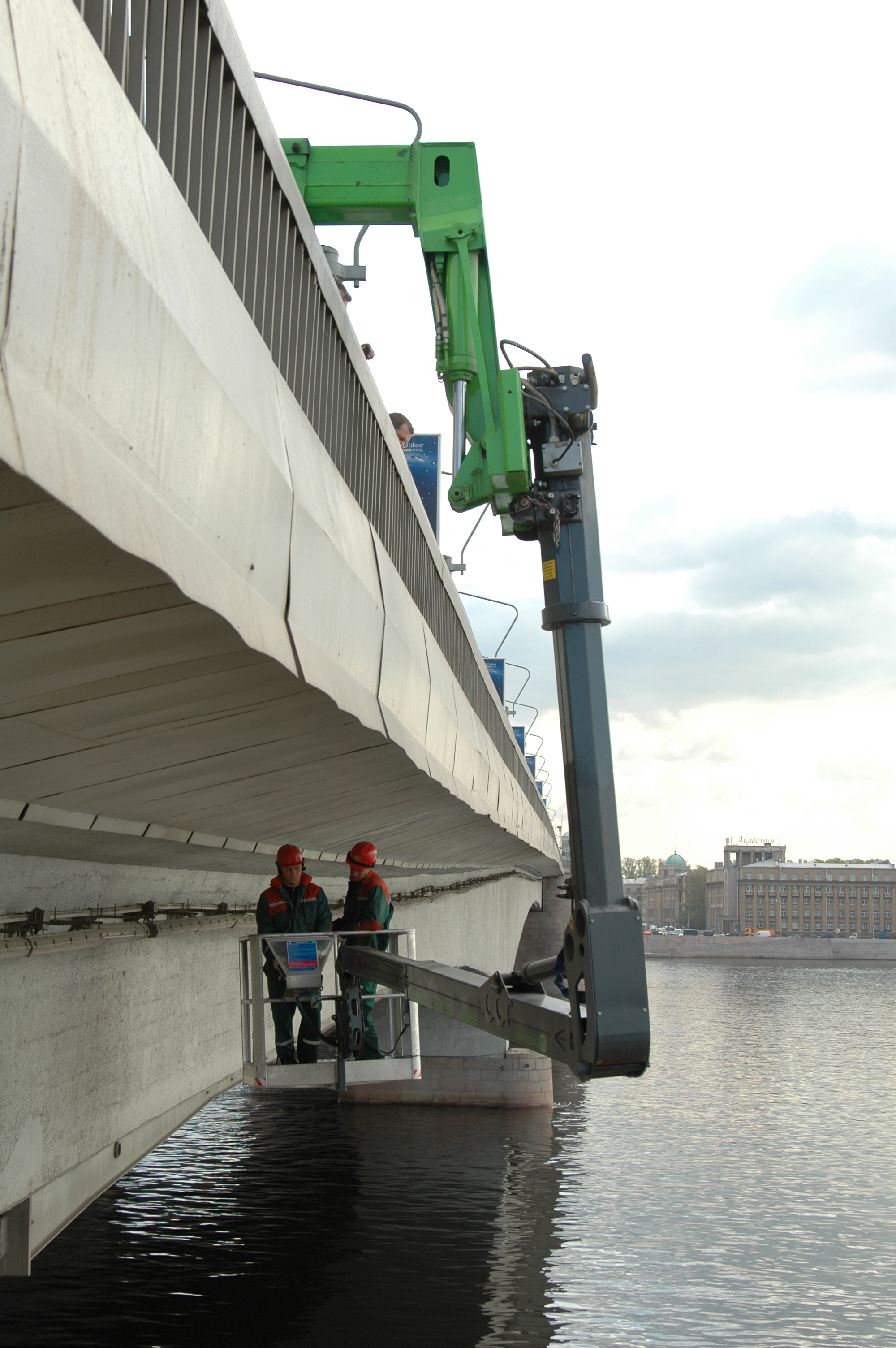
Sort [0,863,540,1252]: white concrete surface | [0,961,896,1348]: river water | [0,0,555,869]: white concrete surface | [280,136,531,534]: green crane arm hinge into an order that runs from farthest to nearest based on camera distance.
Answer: [0,961,896,1348]: river water → [280,136,531,534]: green crane arm hinge → [0,863,540,1252]: white concrete surface → [0,0,555,869]: white concrete surface

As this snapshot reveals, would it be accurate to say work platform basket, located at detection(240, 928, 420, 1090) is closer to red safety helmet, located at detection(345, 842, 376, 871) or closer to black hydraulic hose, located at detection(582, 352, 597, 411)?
red safety helmet, located at detection(345, 842, 376, 871)

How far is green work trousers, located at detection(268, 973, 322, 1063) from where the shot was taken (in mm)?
10320

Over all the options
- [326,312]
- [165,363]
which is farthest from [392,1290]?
[165,363]

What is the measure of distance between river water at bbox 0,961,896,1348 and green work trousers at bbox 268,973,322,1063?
5698 mm

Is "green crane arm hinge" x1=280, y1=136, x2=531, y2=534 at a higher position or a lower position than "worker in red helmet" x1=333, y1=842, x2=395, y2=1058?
higher

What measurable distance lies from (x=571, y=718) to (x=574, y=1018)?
221cm

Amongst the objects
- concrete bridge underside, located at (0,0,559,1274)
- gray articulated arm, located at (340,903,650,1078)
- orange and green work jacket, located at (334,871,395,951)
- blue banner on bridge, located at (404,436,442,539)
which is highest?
blue banner on bridge, located at (404,436,442,539)

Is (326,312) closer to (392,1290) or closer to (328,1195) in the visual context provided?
(392,1290)

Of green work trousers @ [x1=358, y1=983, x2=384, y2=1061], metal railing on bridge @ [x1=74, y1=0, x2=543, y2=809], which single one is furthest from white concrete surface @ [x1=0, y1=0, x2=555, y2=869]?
green work trousers @ [x1=358, y1=983, x2=384, y2=1061]

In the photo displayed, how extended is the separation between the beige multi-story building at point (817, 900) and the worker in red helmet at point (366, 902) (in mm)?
187048

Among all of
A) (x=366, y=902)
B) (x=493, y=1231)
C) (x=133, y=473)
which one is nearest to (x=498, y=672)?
(x=493, y=1231)

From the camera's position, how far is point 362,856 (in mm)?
11016

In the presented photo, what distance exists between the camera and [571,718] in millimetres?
9305

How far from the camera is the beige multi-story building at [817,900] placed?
18962 centimetres
